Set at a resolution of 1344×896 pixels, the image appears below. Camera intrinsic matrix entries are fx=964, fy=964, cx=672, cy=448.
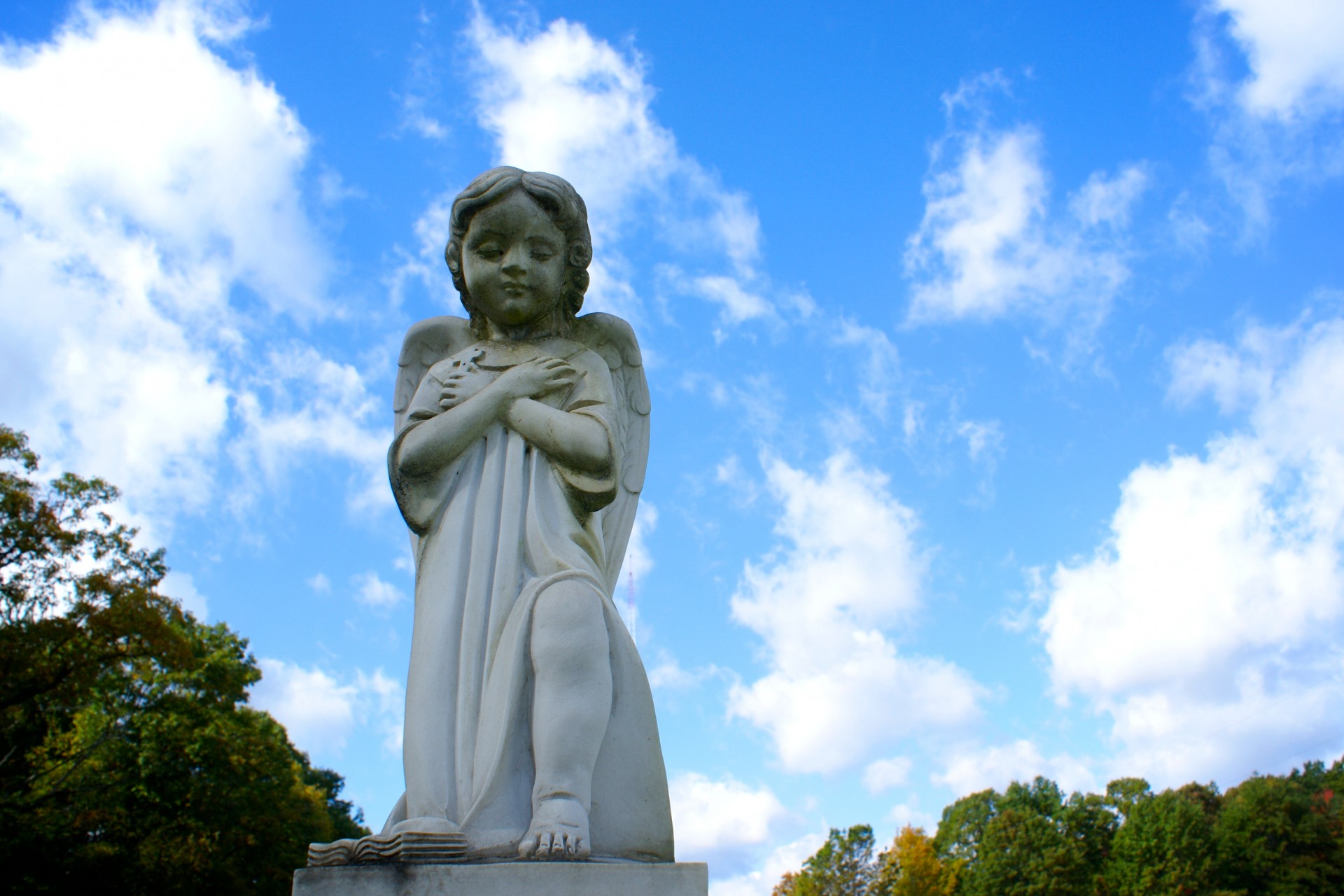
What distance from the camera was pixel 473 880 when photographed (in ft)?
9.84

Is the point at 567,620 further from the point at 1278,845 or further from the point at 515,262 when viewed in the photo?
the point at 1278,845

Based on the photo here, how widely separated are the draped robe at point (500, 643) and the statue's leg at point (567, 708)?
0.30 ft

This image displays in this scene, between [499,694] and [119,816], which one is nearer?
[499,694]

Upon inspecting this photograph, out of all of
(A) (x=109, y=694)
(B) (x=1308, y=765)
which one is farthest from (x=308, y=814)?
(B) (x=1308, y=765)

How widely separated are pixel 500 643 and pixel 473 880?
920 mm

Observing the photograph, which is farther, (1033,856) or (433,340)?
(1033,856)

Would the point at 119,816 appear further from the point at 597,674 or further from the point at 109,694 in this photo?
the point at 597,674

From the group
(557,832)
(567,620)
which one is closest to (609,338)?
(567,620)

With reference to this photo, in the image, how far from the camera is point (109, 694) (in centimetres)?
2080

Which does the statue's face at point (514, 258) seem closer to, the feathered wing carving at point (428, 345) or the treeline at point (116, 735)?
the feathered wing carving at point (428, 345)

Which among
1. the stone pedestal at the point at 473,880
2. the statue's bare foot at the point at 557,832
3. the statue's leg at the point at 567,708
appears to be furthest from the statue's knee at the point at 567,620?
the stone pedestal at the point at 473,880

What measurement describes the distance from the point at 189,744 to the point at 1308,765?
7812 centimetres

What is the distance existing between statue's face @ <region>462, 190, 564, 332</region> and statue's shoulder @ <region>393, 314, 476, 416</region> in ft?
1.11

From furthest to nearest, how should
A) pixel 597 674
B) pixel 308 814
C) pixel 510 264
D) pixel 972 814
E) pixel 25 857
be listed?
pixel 972 814 < pixel 308 814 < pixel 25 857 < pixel 510 264 < pixel 597 674
